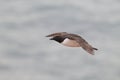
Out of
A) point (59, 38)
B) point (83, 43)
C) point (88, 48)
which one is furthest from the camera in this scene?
point (59, 38)

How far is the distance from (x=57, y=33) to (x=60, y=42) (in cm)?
265

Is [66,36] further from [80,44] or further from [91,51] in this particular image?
[91,51]

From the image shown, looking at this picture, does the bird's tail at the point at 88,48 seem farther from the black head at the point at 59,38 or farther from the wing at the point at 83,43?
the black head at the point at 59,38

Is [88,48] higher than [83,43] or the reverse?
the reverse

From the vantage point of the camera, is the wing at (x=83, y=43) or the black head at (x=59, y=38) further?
the black head at (x=59, y=38)

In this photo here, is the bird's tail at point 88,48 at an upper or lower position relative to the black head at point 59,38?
lower

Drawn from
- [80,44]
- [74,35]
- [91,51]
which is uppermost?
[74,35]

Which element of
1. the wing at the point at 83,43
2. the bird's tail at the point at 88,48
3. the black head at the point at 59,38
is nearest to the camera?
the bird's tail at the point at 88,48

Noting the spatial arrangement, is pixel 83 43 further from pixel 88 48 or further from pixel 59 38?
pixel 59 38

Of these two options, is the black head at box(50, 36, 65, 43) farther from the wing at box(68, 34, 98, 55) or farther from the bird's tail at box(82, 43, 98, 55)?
the bird's tail at box(82, 43, 98, 55)

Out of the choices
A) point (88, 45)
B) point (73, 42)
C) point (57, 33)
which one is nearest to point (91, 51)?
point (88, 45)

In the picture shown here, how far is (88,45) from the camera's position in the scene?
2402cm

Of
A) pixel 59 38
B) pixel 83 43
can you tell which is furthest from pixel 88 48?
pixel 59 38

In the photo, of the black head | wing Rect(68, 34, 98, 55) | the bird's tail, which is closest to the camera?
the bird's tail
